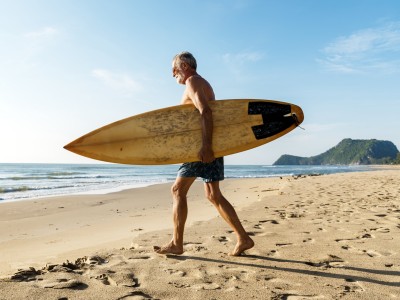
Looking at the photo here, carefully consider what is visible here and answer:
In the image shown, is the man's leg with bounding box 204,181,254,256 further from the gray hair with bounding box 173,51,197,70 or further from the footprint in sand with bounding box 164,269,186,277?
the gray hair with bounding box 173,51,197,70

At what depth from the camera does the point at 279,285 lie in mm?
2324

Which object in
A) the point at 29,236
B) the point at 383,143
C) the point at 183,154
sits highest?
the point at 383,143

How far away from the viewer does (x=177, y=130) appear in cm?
343

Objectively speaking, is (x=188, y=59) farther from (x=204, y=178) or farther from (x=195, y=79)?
(x=204, y=178)

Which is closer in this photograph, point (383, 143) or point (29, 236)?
point (29, 236)

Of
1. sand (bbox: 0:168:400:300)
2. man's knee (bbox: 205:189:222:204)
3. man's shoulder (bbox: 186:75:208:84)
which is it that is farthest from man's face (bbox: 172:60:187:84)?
sand (bbox: 0:168:400:300)

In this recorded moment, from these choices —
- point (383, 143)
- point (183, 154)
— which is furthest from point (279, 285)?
point (383, 143)

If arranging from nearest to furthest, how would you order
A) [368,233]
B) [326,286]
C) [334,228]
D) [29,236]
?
1. [326,286]
2. [368,233]
3. [334,228]
4. [29,236]

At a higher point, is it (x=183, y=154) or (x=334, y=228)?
(x=183, y=154)

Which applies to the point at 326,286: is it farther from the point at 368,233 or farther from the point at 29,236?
the point at 29,236

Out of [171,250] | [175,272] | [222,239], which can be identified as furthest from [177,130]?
[175,272]

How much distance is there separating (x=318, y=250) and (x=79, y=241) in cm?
275

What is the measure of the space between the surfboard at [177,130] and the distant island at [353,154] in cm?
12799

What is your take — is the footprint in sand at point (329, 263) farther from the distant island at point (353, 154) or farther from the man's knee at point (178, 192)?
the distant island at point (353, 154)
